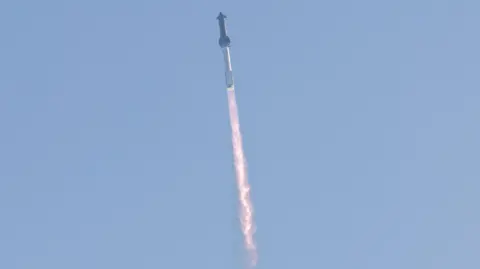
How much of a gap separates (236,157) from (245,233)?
7.78 meters

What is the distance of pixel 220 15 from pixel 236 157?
47.3 feet

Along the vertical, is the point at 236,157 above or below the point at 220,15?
below

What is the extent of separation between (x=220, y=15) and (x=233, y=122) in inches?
431

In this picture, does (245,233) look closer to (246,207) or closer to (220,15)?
(246,207)

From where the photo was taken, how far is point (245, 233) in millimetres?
173250

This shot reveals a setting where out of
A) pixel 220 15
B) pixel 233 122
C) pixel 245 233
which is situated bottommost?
pixel 245 233

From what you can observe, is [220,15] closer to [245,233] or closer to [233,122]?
[233,122]

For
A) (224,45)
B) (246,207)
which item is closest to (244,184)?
(246,207)

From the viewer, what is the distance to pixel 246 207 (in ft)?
569

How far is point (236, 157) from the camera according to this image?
172125 mm

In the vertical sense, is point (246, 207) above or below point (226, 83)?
below

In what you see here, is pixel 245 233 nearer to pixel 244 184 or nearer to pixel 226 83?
pixel 244 184

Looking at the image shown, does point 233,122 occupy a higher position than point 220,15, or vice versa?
point 220,15

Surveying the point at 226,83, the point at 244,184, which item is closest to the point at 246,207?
the point at 244,184
